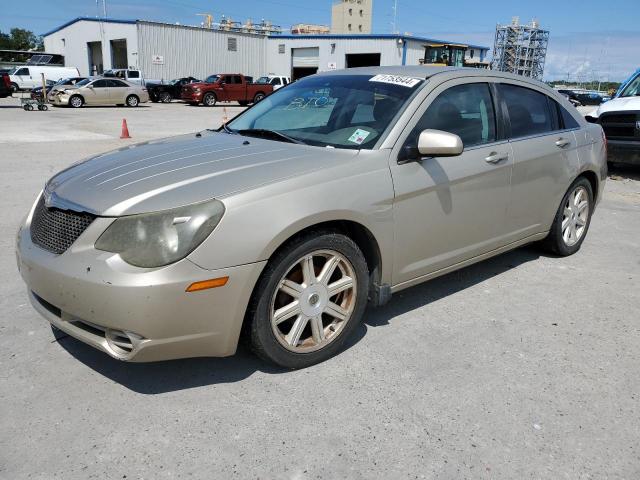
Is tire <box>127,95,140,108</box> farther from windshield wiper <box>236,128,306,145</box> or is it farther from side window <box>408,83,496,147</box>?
side window <box>408,83,496,147</box>

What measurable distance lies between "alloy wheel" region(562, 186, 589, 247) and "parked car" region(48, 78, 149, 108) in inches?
996

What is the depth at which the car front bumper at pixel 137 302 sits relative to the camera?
2463mm

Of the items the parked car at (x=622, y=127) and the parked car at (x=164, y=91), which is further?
the parked car at (x=164, y=91)

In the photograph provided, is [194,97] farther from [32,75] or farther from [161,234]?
[161,234]

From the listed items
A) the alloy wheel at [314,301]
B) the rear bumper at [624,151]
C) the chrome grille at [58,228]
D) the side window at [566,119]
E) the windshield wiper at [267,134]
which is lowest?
the alloy wheel at [314,301]

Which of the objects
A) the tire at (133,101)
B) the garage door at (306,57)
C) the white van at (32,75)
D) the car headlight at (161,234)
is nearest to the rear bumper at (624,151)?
the car headlight at (161,234)

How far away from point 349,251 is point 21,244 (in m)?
1.81

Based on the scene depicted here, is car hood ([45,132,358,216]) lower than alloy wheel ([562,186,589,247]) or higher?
higher

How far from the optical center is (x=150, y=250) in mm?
2496

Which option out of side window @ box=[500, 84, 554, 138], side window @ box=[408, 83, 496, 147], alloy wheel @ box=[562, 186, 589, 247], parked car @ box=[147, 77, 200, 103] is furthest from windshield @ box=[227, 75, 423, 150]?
parked car @ box=[147, 77, 200, 103]

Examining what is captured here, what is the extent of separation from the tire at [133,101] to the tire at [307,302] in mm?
27175

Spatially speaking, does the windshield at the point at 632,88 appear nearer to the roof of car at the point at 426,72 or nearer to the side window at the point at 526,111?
the side window at the point at 526,111

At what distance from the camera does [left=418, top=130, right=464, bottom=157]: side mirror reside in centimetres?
322

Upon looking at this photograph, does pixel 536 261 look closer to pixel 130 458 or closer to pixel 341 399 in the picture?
pixel 341 399
